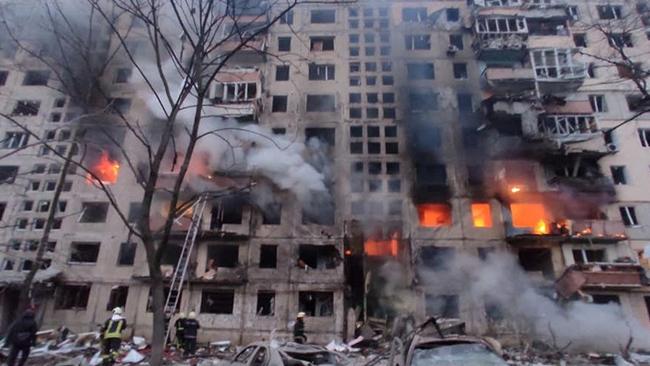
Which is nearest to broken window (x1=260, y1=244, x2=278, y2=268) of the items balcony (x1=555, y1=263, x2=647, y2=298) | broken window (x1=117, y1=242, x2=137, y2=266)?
broken window (x1=117, y1=242, x2=137, y2=266)

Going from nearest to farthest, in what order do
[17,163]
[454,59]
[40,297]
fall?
[40,297] < [17,163] < [454,59]

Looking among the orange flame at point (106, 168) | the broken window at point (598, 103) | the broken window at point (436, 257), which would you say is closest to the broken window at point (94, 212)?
the orange flame at point (106, 168)

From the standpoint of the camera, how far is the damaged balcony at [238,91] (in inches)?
1188

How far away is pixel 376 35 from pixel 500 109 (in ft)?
39.6

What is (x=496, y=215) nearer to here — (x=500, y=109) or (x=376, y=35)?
(x=500, y=109)

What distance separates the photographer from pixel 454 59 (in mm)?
33531

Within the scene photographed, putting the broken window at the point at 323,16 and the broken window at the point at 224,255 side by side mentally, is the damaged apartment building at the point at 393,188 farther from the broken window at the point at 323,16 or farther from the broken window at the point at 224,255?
the broken window at the point at 323,16

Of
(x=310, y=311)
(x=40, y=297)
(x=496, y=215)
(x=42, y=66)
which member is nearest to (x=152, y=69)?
(x=42, y=66)

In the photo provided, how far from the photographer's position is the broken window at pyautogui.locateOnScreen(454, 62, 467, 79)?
33.1 m

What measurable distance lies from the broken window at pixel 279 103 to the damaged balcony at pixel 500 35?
15319 millimetres

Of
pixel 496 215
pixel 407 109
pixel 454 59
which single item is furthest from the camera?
pixel 454 59

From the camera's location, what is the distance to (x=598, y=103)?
1251 inches

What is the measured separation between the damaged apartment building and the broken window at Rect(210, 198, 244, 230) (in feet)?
0.50

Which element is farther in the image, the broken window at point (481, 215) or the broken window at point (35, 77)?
the broken window at point (35, 77)
